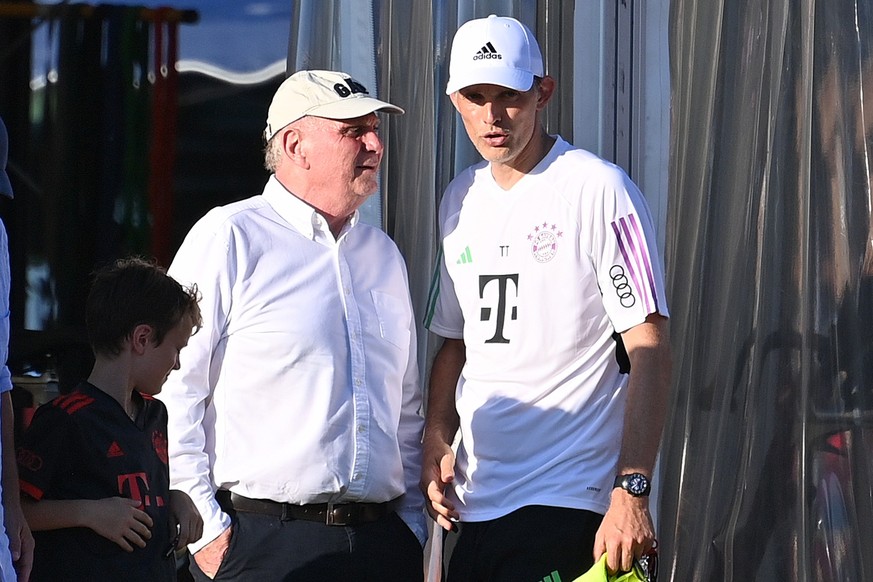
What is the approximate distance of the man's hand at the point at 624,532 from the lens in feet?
8.15

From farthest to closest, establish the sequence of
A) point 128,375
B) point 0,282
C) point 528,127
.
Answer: point 528,127, point 128,375, point 0,282

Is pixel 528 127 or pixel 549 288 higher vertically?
pixel 528 127

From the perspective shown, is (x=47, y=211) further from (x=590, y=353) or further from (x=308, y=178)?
(x=590, y=353)

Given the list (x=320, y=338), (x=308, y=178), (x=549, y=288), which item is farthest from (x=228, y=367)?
(x=549, y=288)

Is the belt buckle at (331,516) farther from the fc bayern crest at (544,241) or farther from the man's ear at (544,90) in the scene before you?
the man's ear at (544,90)

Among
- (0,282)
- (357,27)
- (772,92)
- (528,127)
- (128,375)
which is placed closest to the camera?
(0,282)

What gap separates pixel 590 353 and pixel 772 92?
2.84 feet

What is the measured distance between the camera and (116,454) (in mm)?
2488

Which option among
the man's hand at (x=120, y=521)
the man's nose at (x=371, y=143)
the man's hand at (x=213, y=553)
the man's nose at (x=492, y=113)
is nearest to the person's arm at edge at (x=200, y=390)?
the man's hand at (x=213, y=553)

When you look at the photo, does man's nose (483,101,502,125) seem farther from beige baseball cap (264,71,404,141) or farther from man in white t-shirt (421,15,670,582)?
beige baseball cap (264,71,404,141)

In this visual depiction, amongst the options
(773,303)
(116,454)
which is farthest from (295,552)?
(773,303)

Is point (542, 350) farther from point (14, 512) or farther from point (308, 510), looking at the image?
point (14, 512)

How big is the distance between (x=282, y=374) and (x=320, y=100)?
661 millimetres

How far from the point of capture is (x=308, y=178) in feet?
9.84
